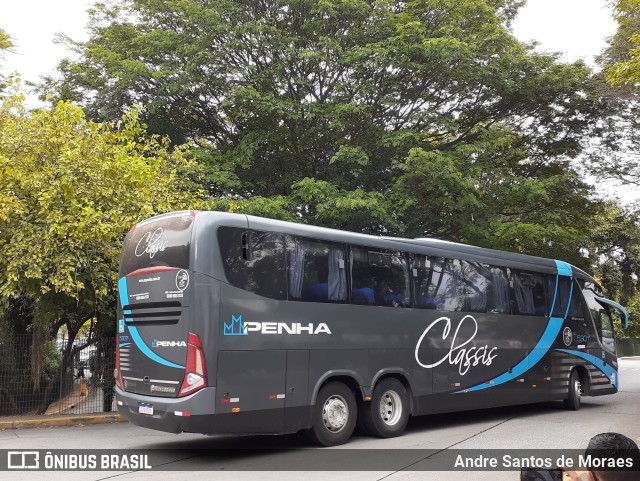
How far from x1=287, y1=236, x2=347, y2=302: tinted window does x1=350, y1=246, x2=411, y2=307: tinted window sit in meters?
0.32

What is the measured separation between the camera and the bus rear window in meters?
9.23

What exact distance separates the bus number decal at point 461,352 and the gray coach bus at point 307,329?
1.4 inches

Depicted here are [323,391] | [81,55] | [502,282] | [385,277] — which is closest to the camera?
[323,391]

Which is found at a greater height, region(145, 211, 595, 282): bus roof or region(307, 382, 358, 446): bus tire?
region(145, 211, 595, 282): bus roof

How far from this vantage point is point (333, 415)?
34.3 ft

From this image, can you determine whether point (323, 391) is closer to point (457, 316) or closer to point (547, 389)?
point (457, 316)

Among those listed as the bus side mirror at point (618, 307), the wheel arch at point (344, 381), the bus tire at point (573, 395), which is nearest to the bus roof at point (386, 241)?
the bus side mirror at point (618, 307)

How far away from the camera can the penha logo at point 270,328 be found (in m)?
9.18

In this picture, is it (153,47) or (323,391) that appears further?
(153,47)

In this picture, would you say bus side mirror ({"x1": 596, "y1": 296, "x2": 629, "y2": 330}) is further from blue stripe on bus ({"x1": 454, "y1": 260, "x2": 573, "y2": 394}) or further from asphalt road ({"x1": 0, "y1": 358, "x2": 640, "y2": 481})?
asphalt road ({"x1": 0, "y1": 358, "x2": 640, "y2": 481})

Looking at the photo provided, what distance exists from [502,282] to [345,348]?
5164 millimetres

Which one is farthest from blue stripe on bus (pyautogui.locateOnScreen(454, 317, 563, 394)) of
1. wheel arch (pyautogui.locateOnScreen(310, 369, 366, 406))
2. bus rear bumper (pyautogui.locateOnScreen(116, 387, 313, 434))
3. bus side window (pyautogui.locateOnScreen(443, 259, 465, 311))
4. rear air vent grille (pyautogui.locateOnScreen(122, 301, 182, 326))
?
rear air vent grille (pyautogui.locateOnScreen(122, 301, 182, 326))

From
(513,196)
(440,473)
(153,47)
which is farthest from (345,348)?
(153,47)

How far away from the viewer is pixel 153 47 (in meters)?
21.5
